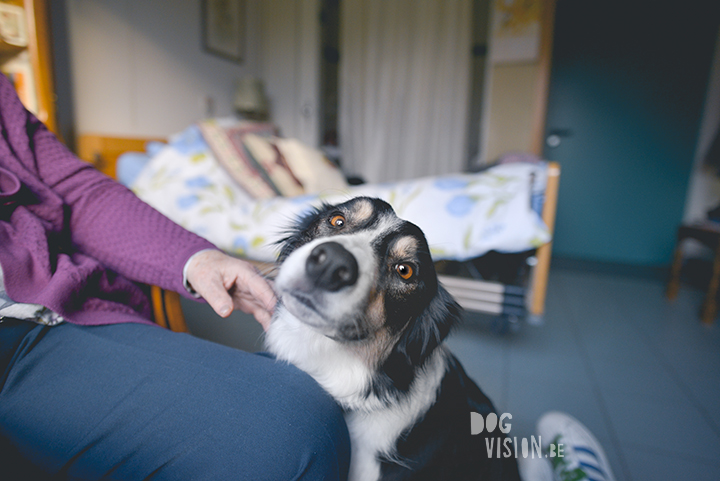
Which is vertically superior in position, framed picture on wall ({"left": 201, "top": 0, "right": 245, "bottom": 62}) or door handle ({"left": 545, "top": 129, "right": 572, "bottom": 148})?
framed picture on wall ({"left": 201, "top": 0, "right": 245, "bottom": 62})

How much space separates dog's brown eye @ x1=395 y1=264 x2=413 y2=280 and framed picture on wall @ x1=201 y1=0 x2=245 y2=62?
3.38m

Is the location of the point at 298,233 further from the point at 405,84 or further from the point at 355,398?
the point at 405,84

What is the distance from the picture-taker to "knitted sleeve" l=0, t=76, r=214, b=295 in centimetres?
78

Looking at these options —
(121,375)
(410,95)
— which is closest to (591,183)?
(410,95)

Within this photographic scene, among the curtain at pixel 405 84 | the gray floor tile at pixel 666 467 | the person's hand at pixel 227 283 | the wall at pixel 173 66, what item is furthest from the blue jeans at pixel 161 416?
the curtain at pixel 405 84

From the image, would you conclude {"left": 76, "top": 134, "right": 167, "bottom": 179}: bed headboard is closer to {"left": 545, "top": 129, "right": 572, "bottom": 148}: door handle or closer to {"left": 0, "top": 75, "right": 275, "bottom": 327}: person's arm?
{"left": 0, "top": 75, "right": 275, "bottom": 327}: person's arm

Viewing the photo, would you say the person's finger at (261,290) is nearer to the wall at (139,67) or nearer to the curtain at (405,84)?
the wall at (139,67)

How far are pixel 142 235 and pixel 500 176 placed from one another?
1.70m

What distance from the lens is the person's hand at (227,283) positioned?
27.9 inches

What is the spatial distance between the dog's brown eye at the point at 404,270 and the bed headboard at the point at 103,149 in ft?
7.57

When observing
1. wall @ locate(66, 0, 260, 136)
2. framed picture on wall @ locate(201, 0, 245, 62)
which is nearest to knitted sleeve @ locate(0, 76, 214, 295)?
wall @ locate(66, 0, 260, 136)

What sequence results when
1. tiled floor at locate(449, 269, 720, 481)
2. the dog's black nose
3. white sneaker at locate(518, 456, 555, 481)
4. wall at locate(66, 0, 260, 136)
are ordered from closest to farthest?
the dog's black nose < white sneaker at locate(518, 456, 555, 481) < tiled floor at locate(449, 269, 720, 481) < wall at locate(66, 0, 260, 136)

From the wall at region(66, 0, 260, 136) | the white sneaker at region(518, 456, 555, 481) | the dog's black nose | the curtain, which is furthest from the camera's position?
the curtain

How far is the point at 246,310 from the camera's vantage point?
799mm
